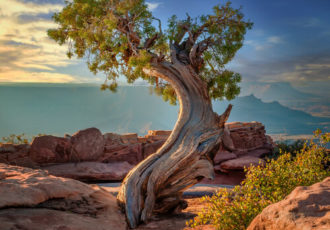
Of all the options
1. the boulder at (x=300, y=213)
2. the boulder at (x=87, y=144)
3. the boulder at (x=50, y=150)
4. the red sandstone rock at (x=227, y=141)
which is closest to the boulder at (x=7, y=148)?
the boulder at (x=50, y=150)

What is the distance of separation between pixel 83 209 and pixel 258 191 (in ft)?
11.6

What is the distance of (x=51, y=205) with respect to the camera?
15.3 feet

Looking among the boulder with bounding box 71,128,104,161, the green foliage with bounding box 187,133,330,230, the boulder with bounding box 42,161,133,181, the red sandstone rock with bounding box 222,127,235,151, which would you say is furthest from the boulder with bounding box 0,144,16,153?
the red sandstone rock with bounding box 222,127,235,151

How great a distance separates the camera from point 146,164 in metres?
6.79

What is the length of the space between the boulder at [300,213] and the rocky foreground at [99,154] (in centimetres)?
982

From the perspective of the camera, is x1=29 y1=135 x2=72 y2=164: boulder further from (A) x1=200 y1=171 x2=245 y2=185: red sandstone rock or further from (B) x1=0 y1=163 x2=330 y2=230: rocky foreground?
(A) x1=200 y1=171 x2=245 y2=185: red sandstone rock

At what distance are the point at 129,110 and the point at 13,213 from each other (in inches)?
5101

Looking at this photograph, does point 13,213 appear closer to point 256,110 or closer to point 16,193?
point 16,193

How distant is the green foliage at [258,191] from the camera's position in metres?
3.92

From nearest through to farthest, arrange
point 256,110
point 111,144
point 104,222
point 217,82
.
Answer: point 104,222 → point 217,82 → point 111,144 → point 256,110

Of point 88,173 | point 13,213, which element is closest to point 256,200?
point 13,213

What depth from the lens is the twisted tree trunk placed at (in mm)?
6270

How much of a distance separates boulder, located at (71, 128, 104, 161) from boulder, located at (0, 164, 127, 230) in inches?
244

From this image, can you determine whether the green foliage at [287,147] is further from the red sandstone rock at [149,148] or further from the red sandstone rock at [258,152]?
the red sandstone rock at [149,148]
